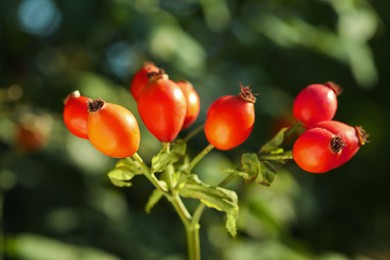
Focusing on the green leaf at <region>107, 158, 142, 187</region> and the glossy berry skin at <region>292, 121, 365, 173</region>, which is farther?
the green leaf at <region>107, 158, 142, 187</region>

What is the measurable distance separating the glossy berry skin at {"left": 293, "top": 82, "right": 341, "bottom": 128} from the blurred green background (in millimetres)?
1774

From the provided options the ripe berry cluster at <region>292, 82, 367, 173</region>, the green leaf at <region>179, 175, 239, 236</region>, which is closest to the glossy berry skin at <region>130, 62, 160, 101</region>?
the green leaf at <region>179, 175, 239, 236</region>

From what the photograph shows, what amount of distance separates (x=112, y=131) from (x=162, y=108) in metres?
0.18

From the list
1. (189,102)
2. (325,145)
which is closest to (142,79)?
(189,102)

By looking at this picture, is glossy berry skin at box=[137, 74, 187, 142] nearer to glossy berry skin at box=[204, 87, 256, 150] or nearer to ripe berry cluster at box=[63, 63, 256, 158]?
ripe berry cluster at box=[63, 63, 256, 158]

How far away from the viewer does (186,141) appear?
6.64ft

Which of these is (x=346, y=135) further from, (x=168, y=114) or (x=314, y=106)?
(x=168, y=114)

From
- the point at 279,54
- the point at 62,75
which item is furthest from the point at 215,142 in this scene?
the point at 279,54

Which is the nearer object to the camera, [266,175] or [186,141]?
[266,175]

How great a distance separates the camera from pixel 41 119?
468 centimetres

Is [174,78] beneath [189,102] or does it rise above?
beneath

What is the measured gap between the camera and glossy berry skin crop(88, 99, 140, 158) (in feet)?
6.12

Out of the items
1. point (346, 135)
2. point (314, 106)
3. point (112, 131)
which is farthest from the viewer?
point (314, 106)

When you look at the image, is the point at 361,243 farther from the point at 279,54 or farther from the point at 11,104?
the point at 11,104
